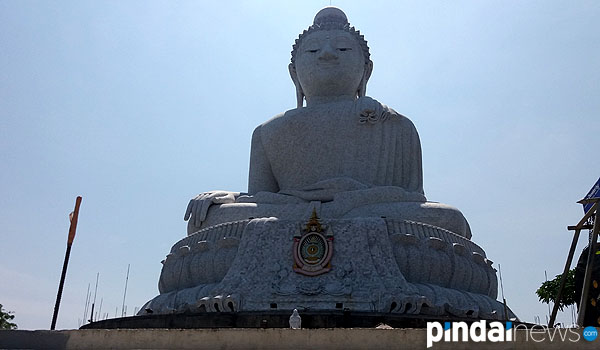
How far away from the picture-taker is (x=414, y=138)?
1381cm

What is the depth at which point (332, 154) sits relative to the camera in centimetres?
1329

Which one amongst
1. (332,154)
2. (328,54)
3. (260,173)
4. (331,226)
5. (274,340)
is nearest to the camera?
(274,340)

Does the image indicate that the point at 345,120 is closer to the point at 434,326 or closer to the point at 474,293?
the point at 474,293

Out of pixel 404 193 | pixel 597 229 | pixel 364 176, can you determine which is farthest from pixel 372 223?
pixel 597 229

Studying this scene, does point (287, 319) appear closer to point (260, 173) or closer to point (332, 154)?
point (332, 154)

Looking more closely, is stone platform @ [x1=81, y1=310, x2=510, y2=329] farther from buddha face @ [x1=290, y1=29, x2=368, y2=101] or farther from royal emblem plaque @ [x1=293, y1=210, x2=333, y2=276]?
buddha face @ [x1=290, y1=29, x2=368, y2=101]

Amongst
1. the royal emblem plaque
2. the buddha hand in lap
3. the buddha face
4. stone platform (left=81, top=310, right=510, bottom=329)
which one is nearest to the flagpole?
stone platform (left=81, top=310, right=510, bottom=329)

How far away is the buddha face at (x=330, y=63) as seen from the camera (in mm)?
14430

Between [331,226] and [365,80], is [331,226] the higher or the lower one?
the lower one

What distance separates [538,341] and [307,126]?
911cm

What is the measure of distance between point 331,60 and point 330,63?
2.7 inches

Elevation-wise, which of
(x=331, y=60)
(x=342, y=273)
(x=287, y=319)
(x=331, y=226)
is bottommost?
(x=287, y=319)

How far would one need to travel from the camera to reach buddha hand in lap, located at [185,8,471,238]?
11.8 m

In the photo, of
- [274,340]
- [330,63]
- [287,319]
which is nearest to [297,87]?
[330,63]
